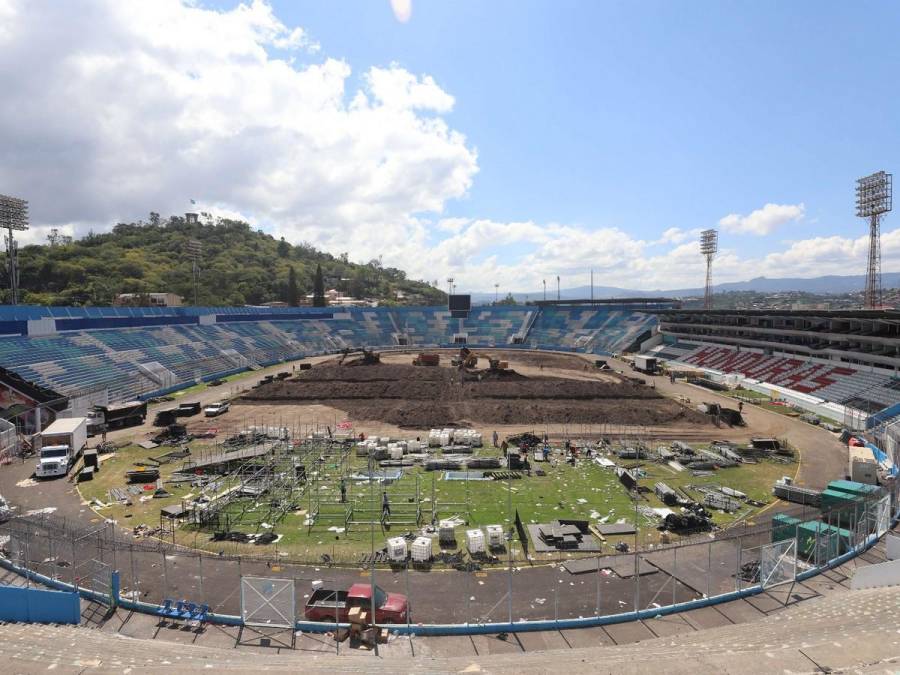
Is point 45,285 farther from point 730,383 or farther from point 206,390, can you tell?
point 730,383

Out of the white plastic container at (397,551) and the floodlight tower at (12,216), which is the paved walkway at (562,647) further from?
the floodlight tower at (12,216)

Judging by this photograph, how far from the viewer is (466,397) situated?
5266cm

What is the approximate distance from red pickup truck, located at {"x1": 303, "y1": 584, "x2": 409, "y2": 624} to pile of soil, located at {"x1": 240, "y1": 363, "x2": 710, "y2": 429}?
83.9 ft

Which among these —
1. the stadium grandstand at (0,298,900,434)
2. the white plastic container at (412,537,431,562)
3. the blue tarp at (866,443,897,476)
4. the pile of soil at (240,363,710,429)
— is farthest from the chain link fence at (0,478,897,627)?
the stadium grandstand at (0,298,900,434)

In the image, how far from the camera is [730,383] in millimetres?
56906

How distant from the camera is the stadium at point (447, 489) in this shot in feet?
51.7

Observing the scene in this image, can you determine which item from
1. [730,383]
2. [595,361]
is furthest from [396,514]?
[595,361]

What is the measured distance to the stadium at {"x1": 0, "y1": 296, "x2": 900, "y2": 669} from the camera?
15750 millimetres

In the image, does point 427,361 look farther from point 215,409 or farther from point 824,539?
point 824,539

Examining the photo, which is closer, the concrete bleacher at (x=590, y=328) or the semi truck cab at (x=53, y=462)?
the semi truck cab at (x=53, y=462)

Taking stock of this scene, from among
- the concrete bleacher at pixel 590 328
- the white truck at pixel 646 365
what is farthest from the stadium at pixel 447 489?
the concrete bleacher at pixel 590 328

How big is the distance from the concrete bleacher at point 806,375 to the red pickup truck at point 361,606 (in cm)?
4646

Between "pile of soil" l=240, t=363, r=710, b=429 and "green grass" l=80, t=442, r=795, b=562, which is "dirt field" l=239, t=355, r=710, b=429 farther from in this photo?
"green grass" l=80, t=442, r=795, b=562

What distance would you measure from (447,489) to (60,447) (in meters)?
24.7
